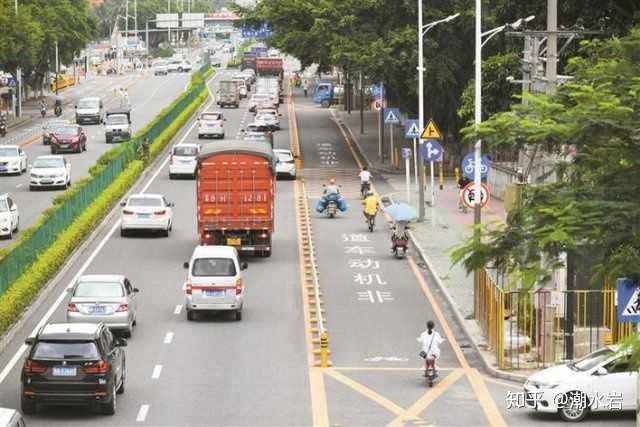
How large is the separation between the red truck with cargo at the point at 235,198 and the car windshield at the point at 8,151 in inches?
993

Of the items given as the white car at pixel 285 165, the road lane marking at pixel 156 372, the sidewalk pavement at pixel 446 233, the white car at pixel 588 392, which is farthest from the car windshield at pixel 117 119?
the white car at pixel 588 392

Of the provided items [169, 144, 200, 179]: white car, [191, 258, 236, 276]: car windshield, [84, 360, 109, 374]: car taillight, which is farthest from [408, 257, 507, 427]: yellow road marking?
[169, 144, 200, 179]: white car

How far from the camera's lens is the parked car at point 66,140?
86.0 meters

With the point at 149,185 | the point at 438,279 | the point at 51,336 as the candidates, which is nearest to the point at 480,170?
the point at 438,279

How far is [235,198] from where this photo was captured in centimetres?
5175

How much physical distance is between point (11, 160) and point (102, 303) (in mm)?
36485

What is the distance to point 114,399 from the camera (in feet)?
106

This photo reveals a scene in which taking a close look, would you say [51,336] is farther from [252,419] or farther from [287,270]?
[287,270]

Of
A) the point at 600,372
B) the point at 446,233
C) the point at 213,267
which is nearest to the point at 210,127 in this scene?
the point at 446,233

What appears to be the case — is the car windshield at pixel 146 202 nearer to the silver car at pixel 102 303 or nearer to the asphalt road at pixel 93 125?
the asphalt road at pixel 93 125

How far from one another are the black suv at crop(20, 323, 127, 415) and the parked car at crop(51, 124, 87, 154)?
55.1 meters

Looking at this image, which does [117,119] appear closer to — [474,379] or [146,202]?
[146,202]

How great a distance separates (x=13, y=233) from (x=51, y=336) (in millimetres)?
26070

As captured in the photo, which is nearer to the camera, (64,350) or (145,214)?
(64,350)
